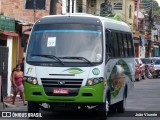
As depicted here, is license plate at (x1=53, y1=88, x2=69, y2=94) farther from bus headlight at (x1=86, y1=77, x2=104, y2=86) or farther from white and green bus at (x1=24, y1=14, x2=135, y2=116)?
bus headlight at (x1=86, y1=77, x2=104, y2=86)

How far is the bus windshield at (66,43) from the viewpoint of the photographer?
15.0 m

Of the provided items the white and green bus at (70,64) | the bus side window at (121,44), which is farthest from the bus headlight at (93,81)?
the bus side window at (121,44)

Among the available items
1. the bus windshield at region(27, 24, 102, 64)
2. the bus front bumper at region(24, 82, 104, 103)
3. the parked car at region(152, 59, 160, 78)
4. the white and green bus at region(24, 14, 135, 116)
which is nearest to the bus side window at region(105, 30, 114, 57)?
the white and green bus at region(24, 14, 135, 116)

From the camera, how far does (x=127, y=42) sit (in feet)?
62.5

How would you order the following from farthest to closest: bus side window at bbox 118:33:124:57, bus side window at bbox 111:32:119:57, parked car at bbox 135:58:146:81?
parked car at bbox 135:58:146:81 < bus side window at bbox 118:33:124:57 < bus side window at bbox 111:32:119:57

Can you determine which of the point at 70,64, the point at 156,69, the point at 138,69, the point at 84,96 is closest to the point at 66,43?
the point at 70,64

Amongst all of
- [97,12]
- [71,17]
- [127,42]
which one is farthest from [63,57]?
[97,12]

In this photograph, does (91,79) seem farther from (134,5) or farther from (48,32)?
(134,5)

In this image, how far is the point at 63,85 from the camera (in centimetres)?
1468

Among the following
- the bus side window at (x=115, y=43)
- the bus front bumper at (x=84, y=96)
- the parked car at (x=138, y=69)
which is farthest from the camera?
the parked car at (x=138, y=69)

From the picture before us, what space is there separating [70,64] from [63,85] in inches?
23.3

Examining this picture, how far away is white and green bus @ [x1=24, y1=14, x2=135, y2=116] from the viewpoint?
14656 mm

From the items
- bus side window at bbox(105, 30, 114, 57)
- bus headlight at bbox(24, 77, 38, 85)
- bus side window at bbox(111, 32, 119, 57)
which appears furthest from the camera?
bus side window at bbox(111, 32, 119, 57)

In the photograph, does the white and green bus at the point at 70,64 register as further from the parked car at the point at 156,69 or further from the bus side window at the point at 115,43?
the parked car at the point at 156,69
